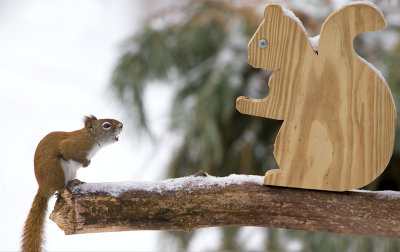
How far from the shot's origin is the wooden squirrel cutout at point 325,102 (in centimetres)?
88

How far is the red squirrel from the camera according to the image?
90 centimetres

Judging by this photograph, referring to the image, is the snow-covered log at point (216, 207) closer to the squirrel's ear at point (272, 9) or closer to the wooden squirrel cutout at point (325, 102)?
the wooden squirrel cutout at point (325, 102)

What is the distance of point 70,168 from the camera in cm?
94

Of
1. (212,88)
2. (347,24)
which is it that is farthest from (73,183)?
(212,88)

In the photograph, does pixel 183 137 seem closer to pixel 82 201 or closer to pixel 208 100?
pixel 208 100

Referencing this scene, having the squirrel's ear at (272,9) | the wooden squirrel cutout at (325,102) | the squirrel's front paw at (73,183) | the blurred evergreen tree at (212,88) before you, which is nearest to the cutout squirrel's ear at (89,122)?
the squirrel's front paw at (73,183)

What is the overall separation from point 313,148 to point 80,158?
0.47 metres

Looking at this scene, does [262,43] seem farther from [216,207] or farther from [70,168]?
[70,168]

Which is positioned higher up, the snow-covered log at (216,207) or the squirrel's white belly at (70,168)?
the squirrel's white belly at (70,168)

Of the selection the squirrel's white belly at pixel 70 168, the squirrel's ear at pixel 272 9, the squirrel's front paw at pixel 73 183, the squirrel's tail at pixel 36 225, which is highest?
the squirrel's ear at pixel 272 9

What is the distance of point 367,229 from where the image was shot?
0.92m

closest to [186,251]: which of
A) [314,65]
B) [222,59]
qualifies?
[222,59]

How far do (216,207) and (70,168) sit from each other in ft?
1.00

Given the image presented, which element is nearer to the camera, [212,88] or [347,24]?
[347,24]
